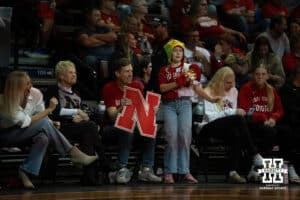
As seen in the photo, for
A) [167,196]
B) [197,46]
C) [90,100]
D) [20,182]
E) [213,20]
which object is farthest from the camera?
[213,20]

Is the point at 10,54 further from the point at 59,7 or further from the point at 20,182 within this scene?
the point at 20,182

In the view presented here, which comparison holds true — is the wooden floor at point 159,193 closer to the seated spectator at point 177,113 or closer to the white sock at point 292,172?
the seated spectator at point 177,113

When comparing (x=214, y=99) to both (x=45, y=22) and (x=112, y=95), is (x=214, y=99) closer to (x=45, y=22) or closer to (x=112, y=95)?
(x=112, y=95)

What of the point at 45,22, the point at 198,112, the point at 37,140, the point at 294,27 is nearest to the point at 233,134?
the point at 198,112

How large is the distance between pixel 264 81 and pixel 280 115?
546mm

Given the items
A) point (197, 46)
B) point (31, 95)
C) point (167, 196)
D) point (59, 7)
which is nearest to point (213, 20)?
point (197, 46)

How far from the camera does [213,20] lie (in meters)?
14.6

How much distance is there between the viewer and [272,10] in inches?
621

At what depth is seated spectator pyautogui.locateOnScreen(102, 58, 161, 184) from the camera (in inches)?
440

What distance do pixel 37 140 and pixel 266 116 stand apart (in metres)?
3.44

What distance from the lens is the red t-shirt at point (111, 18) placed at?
13352mm

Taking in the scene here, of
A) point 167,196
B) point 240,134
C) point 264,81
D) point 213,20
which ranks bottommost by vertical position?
point 167,196

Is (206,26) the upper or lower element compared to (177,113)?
upper

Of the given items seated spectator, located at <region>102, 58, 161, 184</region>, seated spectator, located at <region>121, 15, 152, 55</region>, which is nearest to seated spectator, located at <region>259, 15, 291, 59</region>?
seated spectator, located at <region>121, 15, 152, 55</region>
